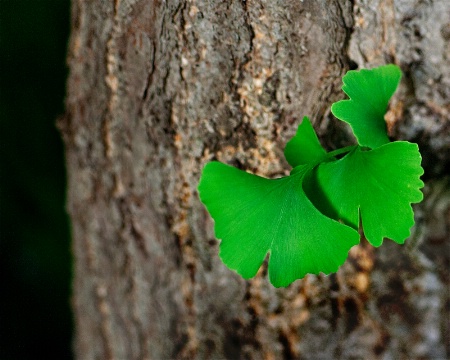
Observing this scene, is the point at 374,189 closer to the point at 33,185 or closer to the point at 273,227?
the point at 273,227

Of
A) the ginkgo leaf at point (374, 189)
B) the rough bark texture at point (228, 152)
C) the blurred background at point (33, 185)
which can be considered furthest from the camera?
the blurred background at point (33, 185)

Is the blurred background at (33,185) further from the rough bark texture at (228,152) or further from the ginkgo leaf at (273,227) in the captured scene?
the ginkgo leaf at (273,227)

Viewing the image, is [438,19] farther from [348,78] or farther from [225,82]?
[225,82]

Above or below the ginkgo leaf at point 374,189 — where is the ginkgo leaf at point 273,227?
below

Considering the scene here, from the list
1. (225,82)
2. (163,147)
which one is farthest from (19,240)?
(225,82)

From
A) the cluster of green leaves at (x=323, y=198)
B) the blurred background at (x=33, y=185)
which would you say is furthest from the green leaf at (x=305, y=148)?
the blurred background at (x=33, y=185)

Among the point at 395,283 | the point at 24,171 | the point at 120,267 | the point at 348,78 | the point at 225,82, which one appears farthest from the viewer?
the point at 24,171
